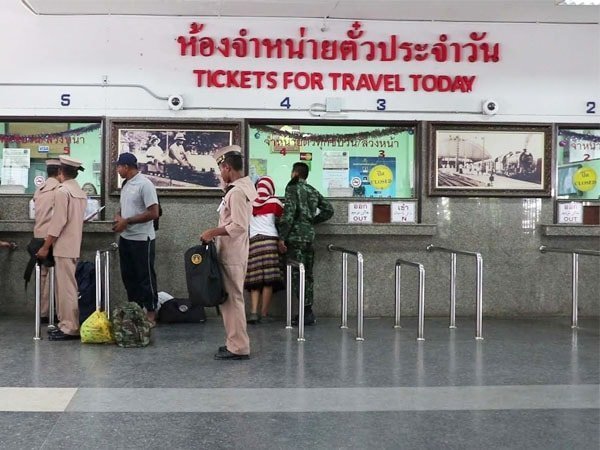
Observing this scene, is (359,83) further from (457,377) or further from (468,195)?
(457,377)

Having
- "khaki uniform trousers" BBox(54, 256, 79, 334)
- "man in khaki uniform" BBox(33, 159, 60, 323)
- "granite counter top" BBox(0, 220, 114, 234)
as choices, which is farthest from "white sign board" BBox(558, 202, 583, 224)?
"man in khaki uniform" BBox(33, 159, 60, 323)

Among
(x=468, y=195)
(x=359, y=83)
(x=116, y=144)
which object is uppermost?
(x=359, y=83)

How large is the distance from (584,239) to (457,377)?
3866mm

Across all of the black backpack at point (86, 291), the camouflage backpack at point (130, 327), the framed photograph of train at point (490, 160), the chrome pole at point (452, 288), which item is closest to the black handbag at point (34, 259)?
the black backpack at point (86, 291)

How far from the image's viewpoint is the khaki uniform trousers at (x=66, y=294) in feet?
21.2

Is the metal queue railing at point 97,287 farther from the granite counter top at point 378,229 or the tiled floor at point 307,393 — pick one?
the granite counter top at point 378,229

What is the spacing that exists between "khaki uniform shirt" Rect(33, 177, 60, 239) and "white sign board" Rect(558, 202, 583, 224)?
18.1 ft

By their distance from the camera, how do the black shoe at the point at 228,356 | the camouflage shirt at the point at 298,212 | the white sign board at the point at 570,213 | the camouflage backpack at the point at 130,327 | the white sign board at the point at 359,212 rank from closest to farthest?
the black shoe at the point at 228,356, the camouflage backpack at the point at 130,327, the camouflage shirt at the point at 298,212, the white sign board at the point at 359,212, the white sign board at the point at 570,213

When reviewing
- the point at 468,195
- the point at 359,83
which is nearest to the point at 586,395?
the point at 468,195

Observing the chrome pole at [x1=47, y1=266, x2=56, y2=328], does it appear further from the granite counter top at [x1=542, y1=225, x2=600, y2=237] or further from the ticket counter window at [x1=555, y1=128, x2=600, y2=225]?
the ticket counter window at [x1=555, y1=128, x2=600, y2=225]

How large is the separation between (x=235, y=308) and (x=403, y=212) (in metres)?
3.07

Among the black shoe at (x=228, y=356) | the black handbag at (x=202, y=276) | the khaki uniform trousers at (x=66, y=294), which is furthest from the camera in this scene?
the khaki uniform trousers at (x=66, y=294)

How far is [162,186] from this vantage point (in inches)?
310

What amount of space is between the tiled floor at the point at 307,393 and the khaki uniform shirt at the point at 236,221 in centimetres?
86
